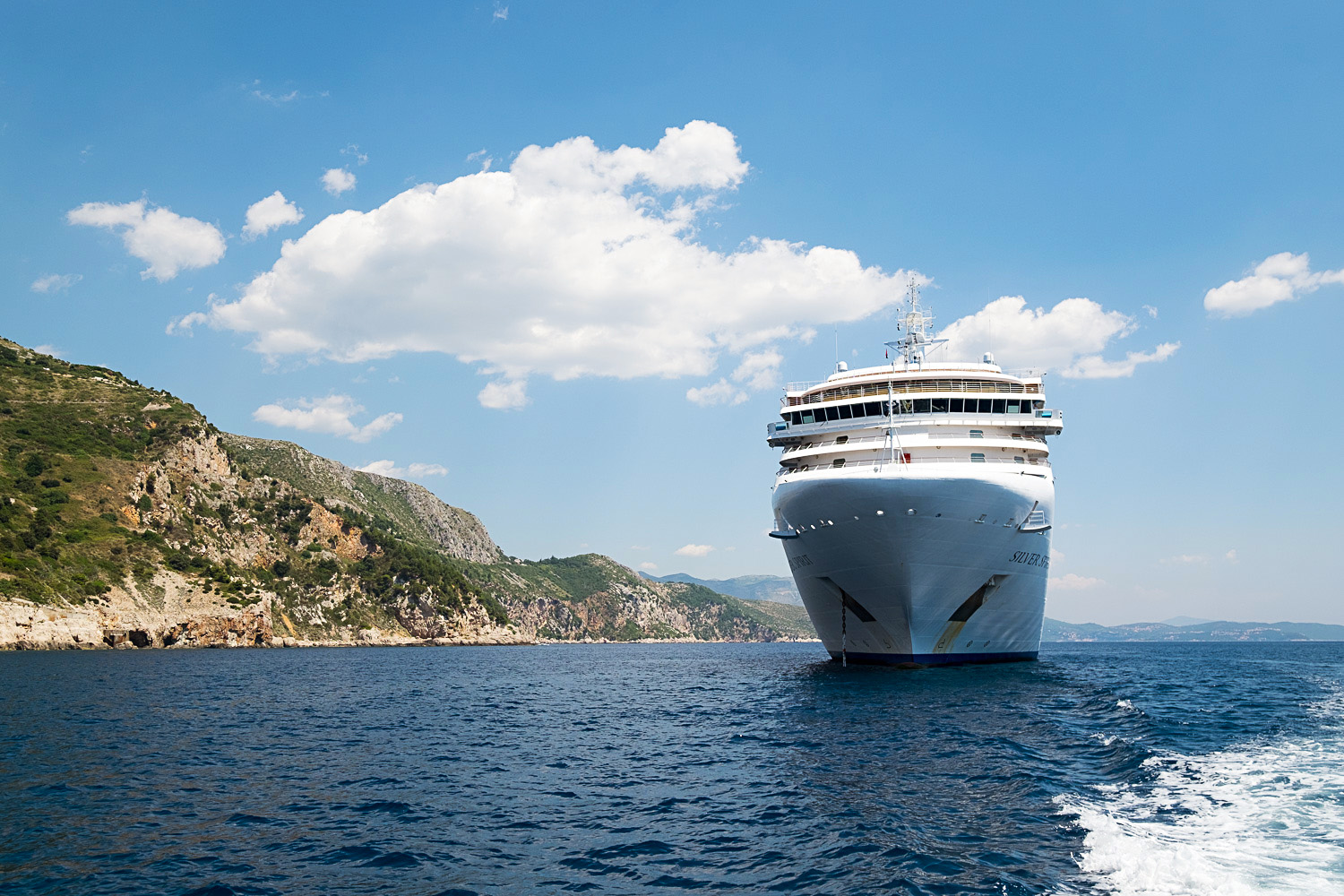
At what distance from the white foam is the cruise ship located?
21534 mm

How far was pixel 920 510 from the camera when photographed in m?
44.7

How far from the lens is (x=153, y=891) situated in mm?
13719

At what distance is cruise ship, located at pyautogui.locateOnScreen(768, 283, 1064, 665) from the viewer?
150ft

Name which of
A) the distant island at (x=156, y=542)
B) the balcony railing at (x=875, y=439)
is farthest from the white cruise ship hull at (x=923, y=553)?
the distant island at (x=156, y=542)

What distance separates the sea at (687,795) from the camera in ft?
48.3

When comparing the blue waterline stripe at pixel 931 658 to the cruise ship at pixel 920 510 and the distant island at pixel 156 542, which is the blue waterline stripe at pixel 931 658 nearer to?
the cruise ship at pixel 920 510

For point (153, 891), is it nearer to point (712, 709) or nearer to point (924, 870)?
point (924, 870)

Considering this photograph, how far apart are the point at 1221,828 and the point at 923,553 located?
28.9 metres

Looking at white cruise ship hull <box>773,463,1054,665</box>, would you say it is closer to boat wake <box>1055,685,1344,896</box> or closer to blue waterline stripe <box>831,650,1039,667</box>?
blue waterline stripe <box>831,650,1039,667</box>

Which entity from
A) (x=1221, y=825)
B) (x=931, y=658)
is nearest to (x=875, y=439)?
(x=931, y=658)

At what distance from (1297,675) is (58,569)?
426ft

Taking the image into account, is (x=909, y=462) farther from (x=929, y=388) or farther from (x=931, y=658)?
(x=931, y=658)

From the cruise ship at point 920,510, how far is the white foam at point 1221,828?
21.5 meters

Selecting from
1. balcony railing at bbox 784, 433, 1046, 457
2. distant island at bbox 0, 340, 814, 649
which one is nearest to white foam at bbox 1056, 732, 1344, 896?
balcony railing at bbox 784, 433, 1046, 457
